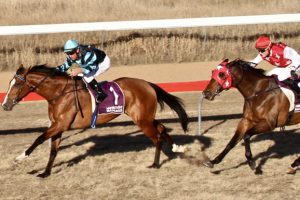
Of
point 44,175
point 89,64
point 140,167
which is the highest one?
point 89,64

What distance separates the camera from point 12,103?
733 cm

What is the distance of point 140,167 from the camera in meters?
7.84

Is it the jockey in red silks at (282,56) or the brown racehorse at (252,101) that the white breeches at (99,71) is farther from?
the jockey in red silks at (282,56)

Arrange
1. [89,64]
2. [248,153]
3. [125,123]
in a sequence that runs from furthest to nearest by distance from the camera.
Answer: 1. [125,123]
2. [89,64]
3. [248,153]

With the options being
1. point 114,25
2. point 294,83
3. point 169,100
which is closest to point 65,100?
point 169,100

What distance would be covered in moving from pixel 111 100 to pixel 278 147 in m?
2.67

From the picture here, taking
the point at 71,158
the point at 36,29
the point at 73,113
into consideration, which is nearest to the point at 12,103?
the point at 73,113

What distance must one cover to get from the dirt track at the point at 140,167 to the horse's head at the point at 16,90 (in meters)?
0.92

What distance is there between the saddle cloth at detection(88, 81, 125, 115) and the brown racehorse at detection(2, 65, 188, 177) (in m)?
0.07

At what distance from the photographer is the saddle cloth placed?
7.74 metres

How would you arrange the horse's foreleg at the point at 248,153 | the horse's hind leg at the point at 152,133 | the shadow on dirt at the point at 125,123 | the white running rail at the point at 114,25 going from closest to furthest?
the horse's foreleg at the point at 248,153 → the horse's hind leg at the point at 152,133 → the shadow on dirt at the point at 125,123 → the white running rail at the point at 114,25

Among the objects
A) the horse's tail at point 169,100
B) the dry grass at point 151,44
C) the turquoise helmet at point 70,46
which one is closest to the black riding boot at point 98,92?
the turquoise helmet at point 70,46

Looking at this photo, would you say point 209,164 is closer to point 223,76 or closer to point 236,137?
point 236,137

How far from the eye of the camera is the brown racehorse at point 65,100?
7367mm
